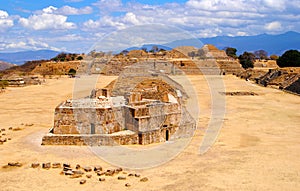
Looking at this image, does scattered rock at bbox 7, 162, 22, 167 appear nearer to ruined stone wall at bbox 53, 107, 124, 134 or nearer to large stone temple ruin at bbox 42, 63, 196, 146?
large stone temple ruin at bbox 42, 63, 196, 146

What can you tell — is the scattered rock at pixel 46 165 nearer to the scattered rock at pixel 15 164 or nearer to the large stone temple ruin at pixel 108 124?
the scattered rock at pixel 15 164

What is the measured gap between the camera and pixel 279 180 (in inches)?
419

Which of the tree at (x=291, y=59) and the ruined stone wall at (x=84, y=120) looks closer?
the ruined stone wall at (x=84, y=120)

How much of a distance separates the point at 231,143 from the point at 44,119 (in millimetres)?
10999

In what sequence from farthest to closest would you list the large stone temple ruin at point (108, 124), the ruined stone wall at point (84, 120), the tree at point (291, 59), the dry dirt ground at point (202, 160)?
the tree at point (291, 59), the ruined stone wall at point (84, 120), the large stone temple ruin at point (108, 124), the dry dirt ground at point (202, 160)

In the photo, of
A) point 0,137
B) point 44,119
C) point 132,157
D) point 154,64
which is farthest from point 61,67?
point 132,157

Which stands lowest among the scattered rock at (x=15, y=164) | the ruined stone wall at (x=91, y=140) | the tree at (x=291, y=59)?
the scattered rock at (x=15, y=164)

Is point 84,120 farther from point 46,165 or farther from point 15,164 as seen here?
point 15,164

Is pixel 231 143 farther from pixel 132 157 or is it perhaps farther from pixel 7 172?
pixel 7 172

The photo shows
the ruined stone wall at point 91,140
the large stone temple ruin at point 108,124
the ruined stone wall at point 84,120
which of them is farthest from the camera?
the ruined stone wall at point 84,120

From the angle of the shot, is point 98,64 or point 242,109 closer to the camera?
point 242,109

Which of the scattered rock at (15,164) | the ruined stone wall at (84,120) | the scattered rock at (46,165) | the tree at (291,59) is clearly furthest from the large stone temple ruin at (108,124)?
the tree at (291,59)

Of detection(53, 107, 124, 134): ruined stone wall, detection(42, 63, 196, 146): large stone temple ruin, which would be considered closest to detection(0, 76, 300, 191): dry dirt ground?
detection(42, 63, 196, 146): large stone temple ruin

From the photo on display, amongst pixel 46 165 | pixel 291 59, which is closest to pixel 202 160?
pixel 46 165
